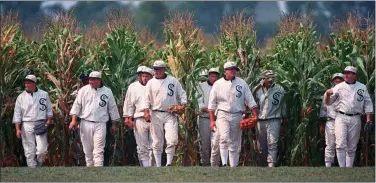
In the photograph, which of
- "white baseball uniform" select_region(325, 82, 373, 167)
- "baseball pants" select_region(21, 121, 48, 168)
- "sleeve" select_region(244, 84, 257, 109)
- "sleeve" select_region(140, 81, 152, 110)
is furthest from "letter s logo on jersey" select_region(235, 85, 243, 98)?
"baseball pants" select_region(21, 121, 48, 168)

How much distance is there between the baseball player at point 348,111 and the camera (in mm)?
21375

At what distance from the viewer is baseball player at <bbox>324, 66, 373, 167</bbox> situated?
70.1ft

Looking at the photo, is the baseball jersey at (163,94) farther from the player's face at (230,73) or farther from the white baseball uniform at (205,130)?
the white baseball uniform at (205,130)

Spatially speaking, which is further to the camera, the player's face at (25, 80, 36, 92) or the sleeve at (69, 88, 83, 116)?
the player's face at (25, 80, 36, 92)

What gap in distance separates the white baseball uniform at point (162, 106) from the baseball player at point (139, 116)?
44 centimetres

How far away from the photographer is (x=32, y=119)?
21.9m

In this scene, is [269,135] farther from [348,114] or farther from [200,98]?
[348,114]

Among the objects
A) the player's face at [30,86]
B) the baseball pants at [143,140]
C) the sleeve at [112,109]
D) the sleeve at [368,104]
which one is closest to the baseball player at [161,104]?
the baseball pants at [143,140]

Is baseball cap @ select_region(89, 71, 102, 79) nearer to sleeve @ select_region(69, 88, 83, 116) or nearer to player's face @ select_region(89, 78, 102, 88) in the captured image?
player's face @ select_region(89, 78, 102, 88)

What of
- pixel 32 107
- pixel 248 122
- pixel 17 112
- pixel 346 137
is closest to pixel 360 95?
pixel 346 137

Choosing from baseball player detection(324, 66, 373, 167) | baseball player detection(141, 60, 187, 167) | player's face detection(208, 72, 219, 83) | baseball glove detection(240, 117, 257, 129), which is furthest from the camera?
player's face detection(208, 72, 219, 83)

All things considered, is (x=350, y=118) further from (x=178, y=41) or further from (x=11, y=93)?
(x=11, y=93)

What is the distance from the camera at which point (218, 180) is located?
18219mm

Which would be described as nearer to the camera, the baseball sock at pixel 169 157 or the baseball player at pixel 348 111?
the baseball sock at pixel 169 157
